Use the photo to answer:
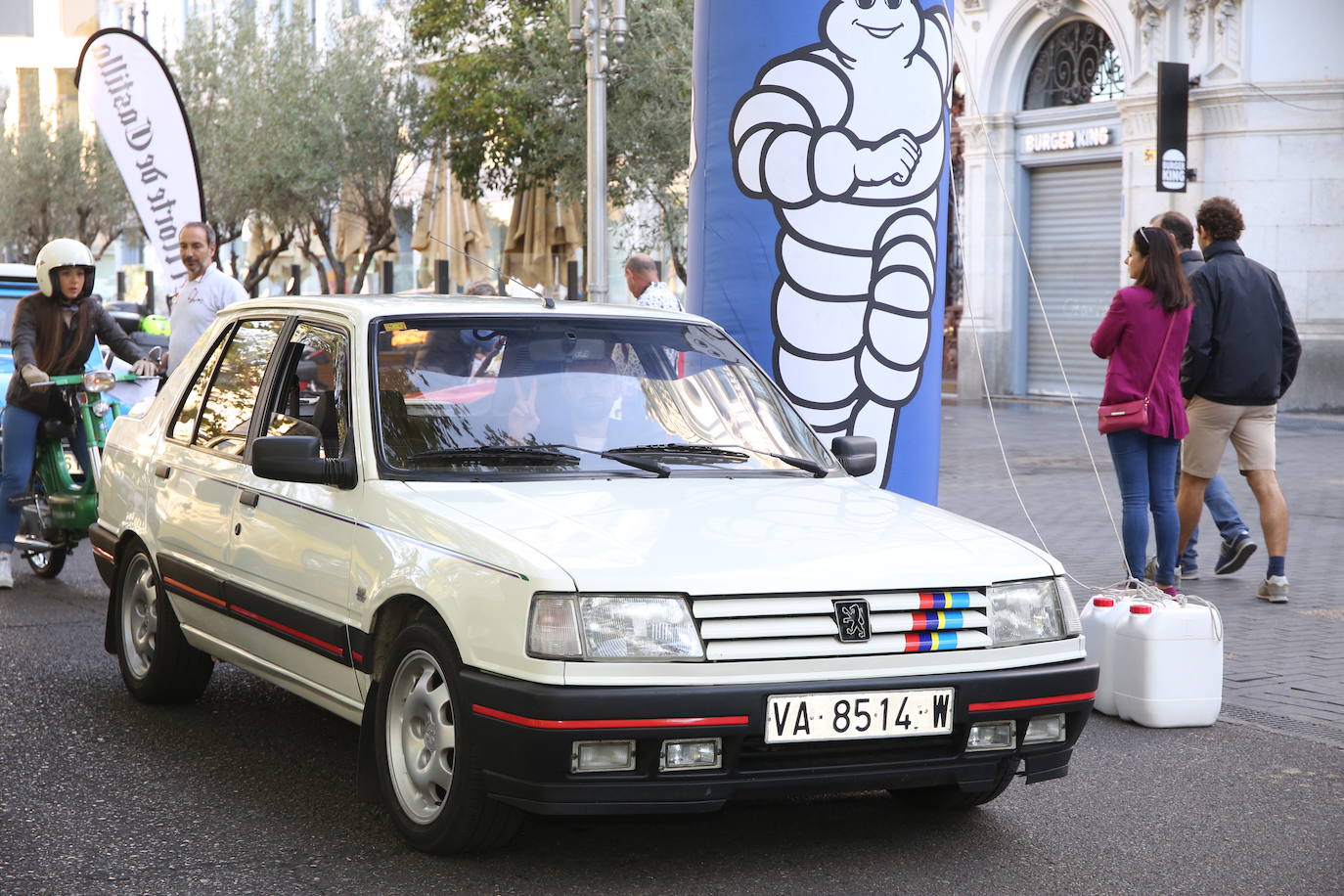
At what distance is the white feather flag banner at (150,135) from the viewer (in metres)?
14.5

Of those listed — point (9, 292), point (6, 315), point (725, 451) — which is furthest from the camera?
point (9, 292)

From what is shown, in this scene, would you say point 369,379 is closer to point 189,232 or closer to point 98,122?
point 189,232

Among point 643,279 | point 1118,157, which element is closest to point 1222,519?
point 643,279

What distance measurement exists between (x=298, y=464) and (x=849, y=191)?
3863mm

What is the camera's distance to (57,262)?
377 inches

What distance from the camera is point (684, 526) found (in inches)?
181

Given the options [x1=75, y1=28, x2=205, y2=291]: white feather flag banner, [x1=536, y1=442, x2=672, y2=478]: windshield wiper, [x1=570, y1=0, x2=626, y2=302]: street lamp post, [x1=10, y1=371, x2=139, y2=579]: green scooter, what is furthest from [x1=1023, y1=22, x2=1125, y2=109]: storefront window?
[x1=536, y1=442, x2=672, y2=478]: windshield wiper

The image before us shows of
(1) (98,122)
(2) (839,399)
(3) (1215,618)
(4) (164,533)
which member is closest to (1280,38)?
(1) (98,122)

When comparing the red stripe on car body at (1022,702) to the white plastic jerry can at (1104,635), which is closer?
the red stripe on car body at (1022,702)

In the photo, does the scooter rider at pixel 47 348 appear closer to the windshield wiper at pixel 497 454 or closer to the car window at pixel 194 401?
the car window at pixel 194 401

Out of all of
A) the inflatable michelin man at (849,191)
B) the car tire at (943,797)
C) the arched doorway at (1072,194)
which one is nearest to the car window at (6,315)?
the inflatable michelin man at (849,191)

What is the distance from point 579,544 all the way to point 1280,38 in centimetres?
1931

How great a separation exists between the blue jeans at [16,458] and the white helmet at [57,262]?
0.67m

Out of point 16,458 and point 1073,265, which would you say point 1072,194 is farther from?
point 16,458
